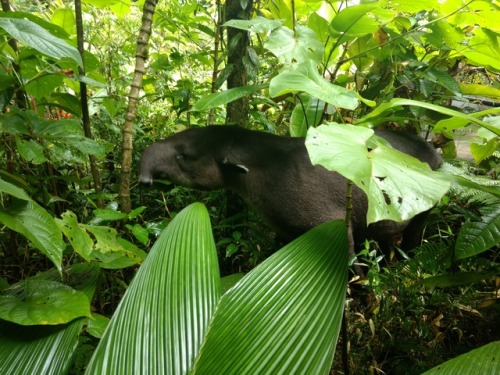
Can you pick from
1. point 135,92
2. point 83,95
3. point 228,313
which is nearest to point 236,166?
point 135,92

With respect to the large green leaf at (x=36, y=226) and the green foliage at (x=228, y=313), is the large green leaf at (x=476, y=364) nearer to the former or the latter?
the green foliage at (x=228, y=313)

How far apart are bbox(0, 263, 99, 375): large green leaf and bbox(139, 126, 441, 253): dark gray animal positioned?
1.20 m

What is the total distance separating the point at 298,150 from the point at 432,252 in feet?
2.94

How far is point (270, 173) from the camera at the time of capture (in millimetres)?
2227

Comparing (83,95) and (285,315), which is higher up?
(83,95)

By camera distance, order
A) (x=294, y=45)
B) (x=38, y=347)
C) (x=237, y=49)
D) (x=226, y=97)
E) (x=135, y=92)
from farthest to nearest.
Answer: (x=237, y=49), (x=135, y=92), (x=226, y=97), (x=294, y=45), (x=38, y=347)

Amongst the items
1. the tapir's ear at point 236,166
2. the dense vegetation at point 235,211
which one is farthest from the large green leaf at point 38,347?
the tapir's ear at point 236,166

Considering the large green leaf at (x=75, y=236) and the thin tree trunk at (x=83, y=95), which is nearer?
the large green leaf at (x=75, y=236)

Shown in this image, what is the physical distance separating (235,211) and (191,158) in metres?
0.54

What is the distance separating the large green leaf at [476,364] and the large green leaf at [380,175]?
405mm

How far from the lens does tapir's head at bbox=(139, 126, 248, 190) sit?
2.32m

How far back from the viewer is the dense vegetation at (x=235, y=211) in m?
1.10

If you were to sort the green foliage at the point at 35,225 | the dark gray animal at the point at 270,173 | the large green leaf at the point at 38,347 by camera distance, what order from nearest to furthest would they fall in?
the large green leaf at the point at 38,347
the green foliage at the point at 35,225
the dark gray animal at the point at 270,173

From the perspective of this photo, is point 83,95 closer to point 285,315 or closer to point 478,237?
point 285,315
